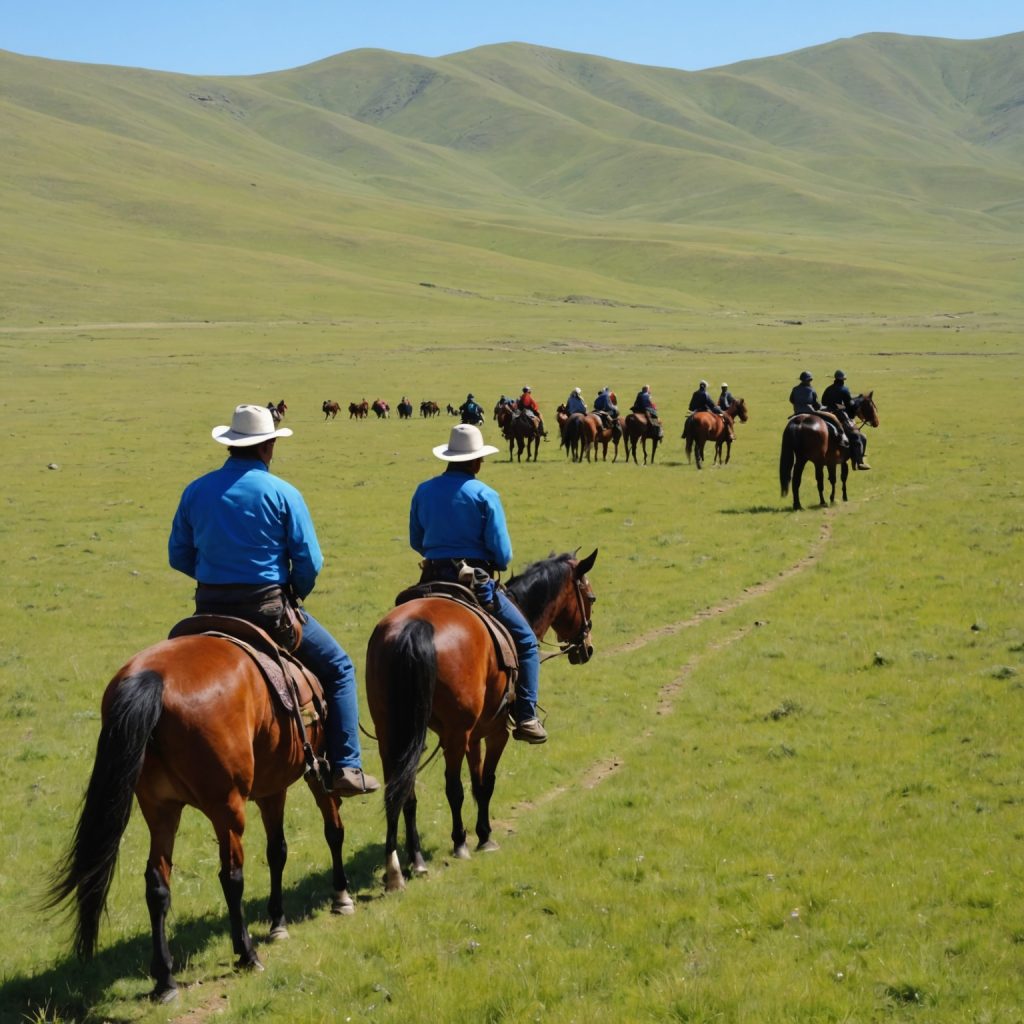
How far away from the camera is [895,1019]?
244 inches

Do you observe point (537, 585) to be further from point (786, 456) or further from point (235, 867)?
point (786, 456)

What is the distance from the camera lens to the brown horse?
21.2 ft

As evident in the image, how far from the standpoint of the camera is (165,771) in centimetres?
676

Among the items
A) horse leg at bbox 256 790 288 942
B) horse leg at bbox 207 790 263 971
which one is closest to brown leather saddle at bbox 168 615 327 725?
horse leg at bbox 256 790 288 942

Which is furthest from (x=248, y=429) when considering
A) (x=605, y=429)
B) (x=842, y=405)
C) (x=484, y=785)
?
(x=605, y=429)

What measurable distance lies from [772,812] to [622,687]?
4.60 m

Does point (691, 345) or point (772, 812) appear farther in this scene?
point (691, 345)

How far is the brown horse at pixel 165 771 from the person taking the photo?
6465mm

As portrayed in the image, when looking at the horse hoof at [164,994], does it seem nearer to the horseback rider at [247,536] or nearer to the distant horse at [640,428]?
the horseback rider at [247,536]

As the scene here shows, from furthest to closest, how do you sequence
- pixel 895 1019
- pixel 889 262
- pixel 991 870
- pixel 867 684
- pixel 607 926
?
1. pixel 889 262
2. pixel 867 684
3. pixel 991 870
4. pixel 607 926
5. pixel 895 1019

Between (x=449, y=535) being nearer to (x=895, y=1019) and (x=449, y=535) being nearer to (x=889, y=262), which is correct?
(x=895, y=1019)

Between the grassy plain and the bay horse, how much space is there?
1.71ft

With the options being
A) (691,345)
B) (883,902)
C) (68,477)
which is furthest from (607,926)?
(691,345)

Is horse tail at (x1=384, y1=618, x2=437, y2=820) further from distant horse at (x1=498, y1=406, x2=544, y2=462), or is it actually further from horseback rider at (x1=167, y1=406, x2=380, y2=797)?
distant horse at (x1=498, y1=406, x2=544, y2=462)
